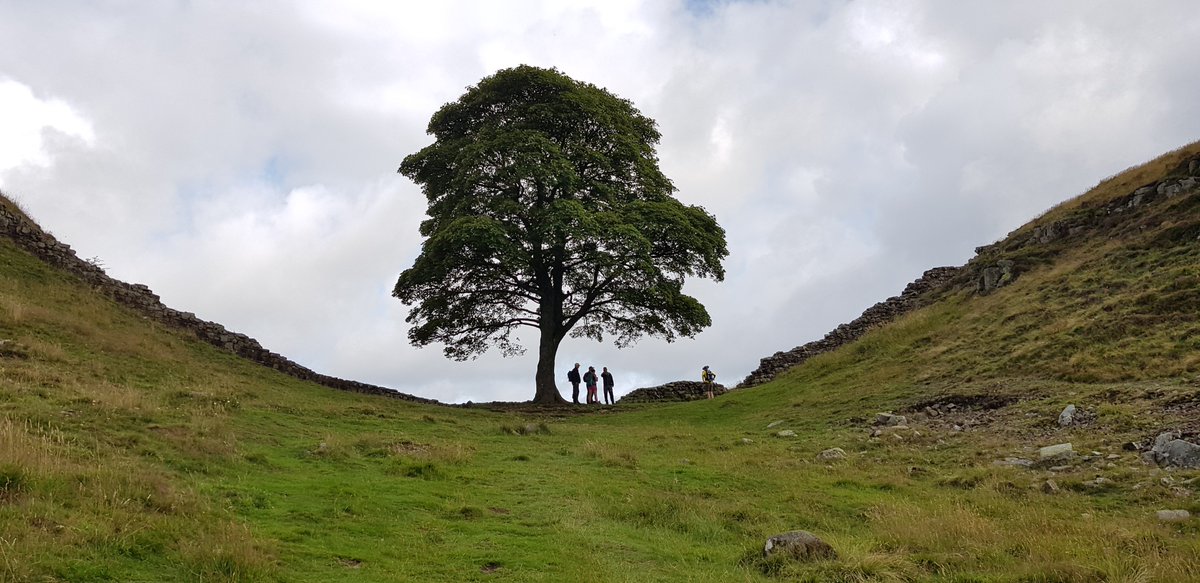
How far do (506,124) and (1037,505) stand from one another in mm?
26139

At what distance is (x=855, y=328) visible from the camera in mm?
35250

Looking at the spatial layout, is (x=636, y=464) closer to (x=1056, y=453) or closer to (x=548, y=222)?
(x=1056, y=453)

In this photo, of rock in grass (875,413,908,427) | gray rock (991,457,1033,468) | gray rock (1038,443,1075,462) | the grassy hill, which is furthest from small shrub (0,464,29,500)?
rock in grass (875,413,908,427)

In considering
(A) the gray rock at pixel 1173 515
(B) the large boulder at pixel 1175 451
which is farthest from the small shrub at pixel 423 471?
(B) the large boulder at pixel 1175 451

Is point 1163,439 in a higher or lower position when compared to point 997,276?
lower

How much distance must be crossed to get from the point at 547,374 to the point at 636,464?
17349 millimetres

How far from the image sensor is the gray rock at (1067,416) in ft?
47.7

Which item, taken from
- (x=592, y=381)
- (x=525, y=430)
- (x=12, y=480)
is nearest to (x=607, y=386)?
(x=592, y=381)

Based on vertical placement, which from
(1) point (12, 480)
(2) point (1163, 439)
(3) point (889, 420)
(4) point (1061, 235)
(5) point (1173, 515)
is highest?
(4) point (1061, 235)

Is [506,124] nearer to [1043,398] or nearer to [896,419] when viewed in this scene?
[896,419]

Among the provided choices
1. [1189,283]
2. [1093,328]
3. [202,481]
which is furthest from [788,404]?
[202,481]

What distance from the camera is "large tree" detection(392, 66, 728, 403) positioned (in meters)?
29.3

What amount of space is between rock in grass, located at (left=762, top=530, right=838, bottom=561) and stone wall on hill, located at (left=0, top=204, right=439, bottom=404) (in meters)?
23.6

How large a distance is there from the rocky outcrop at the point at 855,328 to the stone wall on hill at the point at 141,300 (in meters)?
17.5
